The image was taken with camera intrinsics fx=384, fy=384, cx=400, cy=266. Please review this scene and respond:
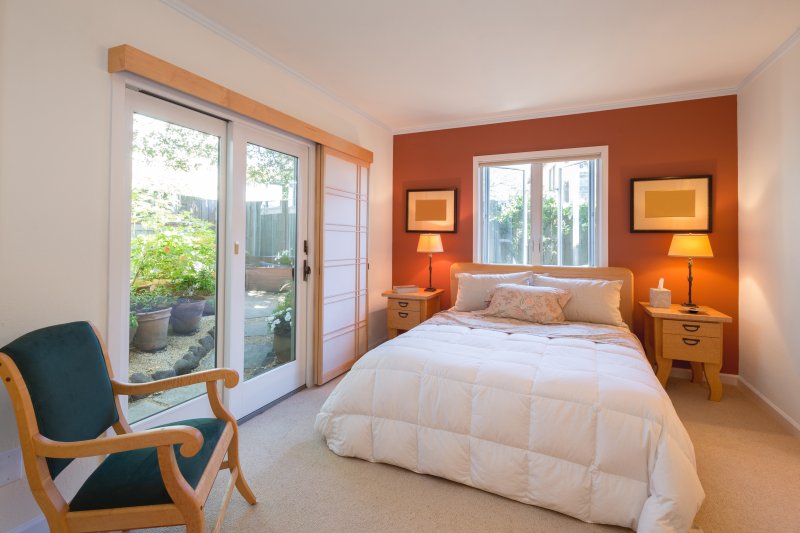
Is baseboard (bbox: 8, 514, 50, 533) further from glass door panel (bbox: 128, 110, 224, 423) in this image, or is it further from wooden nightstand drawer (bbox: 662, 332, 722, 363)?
wooden nightstand drawer (bbox: 662, 332, 722, 363)

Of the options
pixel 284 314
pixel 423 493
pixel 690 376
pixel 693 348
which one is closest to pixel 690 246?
pixel 693 348

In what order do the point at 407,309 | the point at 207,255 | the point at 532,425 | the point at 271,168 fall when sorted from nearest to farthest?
the point at 532,425 → the point at 207,255 → the point at 271,168 → the point at 407,309

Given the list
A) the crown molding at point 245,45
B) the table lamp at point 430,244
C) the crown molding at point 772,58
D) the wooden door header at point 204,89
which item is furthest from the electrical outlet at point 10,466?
the crown molding at point 772,58

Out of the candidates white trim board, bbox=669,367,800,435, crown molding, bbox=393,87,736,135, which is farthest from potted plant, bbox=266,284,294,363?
white trim board, bbox=669,367,800,435

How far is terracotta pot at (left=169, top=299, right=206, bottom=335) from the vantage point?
91.1 inches

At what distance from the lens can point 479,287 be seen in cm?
370

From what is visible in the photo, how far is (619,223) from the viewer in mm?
3736

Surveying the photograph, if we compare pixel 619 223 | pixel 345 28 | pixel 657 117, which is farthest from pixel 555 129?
pixel 345 28

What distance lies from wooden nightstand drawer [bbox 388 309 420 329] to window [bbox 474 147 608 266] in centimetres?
99

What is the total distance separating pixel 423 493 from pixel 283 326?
1.74 metres

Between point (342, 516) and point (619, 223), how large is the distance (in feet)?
11.4

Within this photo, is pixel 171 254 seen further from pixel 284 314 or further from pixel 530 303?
pixel 530 303

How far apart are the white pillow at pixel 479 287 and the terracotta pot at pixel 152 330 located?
2430mm

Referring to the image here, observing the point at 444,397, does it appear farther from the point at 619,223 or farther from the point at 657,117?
the point at 657,117
